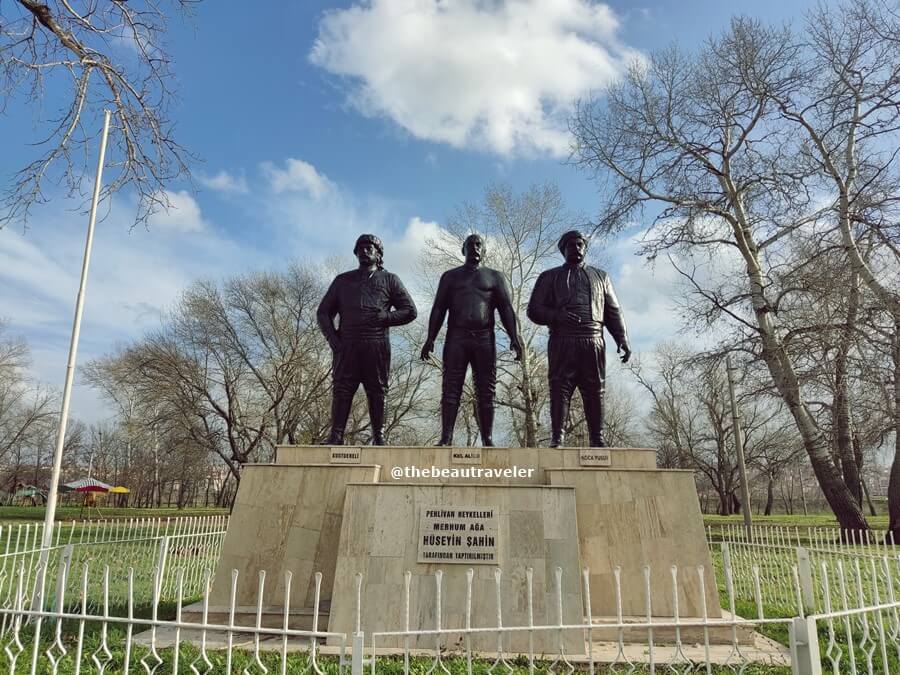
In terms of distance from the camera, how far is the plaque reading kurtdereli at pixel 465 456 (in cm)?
678

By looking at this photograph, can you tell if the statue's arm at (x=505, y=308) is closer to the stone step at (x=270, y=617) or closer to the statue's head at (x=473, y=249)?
the statue's head at (x=473, y=249)

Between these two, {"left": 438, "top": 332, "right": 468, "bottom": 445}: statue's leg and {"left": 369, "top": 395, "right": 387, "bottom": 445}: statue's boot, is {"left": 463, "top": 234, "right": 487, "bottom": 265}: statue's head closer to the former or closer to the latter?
{"left": 438, "top": 332, "right": 468, "bottom": 445}: statue's leg

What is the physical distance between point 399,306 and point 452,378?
117 centimetres

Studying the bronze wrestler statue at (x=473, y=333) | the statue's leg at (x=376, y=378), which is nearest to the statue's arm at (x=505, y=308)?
the bronze wrestler statue at (x=473, y=333)

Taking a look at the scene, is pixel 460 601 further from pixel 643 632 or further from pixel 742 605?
pixel 742 605

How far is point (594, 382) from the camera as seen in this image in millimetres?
7293

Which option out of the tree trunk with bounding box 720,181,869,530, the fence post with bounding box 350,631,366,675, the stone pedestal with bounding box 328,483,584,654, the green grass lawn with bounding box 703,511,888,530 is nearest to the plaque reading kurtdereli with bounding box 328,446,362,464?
the stone pedestal with bounding box 328,483,584,654

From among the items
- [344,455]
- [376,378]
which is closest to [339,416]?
[376,378]

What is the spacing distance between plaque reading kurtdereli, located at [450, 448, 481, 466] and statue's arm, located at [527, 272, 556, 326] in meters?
1.87

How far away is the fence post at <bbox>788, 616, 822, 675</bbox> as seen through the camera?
282 cm

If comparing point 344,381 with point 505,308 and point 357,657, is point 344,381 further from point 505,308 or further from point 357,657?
point 357,657

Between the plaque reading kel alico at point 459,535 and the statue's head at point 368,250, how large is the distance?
3.72 metres

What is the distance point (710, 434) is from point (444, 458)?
35.8 m

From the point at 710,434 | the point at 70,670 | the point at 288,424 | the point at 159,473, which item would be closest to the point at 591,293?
the point at 70,670
